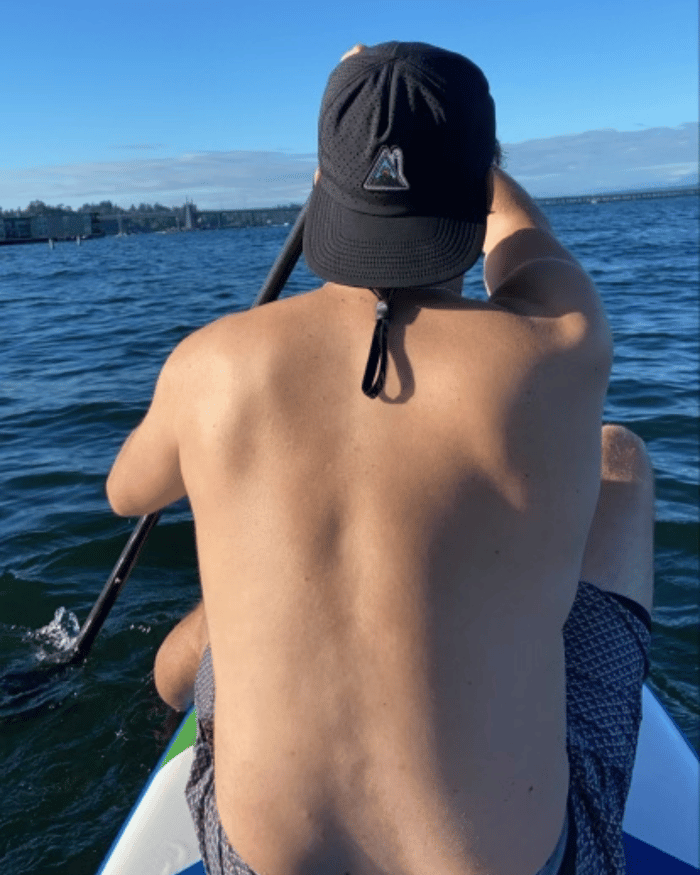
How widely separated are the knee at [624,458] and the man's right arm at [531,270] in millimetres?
641

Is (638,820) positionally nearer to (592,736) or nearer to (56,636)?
(592,736)

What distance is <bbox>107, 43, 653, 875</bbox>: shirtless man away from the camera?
48.8 inches

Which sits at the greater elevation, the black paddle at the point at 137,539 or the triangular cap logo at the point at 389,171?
the triangular cap logo at the point at 389,171

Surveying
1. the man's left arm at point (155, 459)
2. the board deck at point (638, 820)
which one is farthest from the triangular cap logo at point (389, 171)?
the board deck at point (638, 820)

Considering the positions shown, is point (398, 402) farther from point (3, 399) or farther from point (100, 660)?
point (3, 399)

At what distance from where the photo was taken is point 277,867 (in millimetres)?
1402

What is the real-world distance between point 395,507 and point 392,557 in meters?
0.07

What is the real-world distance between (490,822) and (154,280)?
2164 cm

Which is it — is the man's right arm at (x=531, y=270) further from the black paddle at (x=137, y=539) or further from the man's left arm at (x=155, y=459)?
the black paddle at (x=137, y=539)

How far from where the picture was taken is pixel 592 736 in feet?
5.61

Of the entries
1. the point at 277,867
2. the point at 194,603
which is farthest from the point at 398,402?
the point at 194,603

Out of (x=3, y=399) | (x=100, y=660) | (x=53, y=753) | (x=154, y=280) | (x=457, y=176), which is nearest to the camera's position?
(x=457, y=176)

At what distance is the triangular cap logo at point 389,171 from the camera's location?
1297 mm

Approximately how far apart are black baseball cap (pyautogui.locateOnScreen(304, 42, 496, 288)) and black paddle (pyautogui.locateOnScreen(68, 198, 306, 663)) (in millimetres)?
1045
